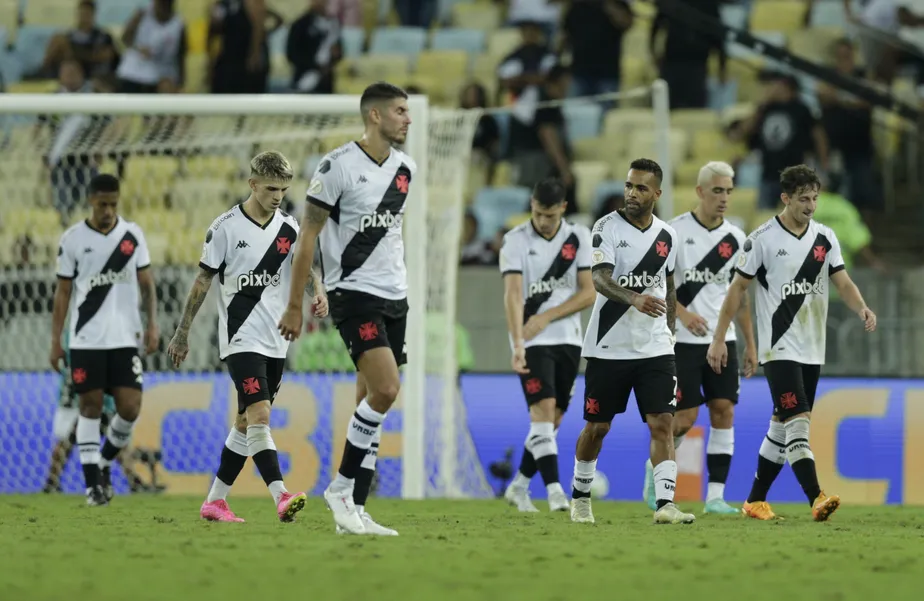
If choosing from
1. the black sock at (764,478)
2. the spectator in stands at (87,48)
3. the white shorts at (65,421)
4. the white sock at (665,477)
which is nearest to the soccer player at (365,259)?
the white sock at (665,477)

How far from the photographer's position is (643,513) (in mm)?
10727

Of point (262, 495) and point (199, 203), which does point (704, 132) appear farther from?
point (262, 495)

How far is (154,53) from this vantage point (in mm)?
19875

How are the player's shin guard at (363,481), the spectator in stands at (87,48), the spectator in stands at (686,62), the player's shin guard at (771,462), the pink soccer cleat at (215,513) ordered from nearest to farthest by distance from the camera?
1. the player's shin guard at (363,481)
2. the pink soccer cleat at (215,513)
3. the player's shin guard at (771,462)
4. the spectator in stands at (686,62)
5. the spectator in stands at (87,48)

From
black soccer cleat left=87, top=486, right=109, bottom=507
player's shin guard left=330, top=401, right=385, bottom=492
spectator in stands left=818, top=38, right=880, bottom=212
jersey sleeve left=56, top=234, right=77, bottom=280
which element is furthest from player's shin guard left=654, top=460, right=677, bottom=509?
spectator in stands left=818, top=38, right=880, bottom=212

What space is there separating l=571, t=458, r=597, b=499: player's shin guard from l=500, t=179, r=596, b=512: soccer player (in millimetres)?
1493

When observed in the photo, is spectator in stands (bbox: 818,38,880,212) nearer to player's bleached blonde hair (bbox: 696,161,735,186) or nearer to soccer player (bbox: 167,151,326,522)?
player's bleached blonde hair (bbox: 696,161,735,186)

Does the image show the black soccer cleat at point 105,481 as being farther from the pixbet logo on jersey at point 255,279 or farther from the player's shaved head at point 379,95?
the player's shaved head at point 379,95

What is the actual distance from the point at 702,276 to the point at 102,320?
14.0 feet

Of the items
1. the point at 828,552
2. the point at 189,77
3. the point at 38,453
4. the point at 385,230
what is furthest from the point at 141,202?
the point at 828,552

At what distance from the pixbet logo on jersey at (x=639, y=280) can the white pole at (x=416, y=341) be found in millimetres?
4248

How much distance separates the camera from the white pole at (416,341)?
42.9 feet

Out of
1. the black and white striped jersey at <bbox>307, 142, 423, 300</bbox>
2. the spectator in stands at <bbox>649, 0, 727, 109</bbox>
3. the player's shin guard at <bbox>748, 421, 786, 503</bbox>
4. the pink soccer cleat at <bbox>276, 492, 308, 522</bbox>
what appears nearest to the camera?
the black and white striped jersey at <bbox>307, 142, 423, 300</bbox>

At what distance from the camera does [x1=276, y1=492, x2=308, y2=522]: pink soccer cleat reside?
8633 millimetres
